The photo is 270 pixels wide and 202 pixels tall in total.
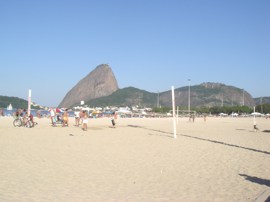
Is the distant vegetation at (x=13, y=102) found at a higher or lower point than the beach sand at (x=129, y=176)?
higher

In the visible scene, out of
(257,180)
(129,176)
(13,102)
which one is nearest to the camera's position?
(257,180)

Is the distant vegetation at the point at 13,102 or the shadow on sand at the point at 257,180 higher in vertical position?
the distant vegetation at the point at 13,102

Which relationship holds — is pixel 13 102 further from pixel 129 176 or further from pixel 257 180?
pixel 257 180

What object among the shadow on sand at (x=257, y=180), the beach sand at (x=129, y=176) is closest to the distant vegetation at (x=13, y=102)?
the beach sand at (x=129, y=176)

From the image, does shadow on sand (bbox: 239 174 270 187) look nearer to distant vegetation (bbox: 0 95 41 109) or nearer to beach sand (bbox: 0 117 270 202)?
beach sand (bbox: 0 117 270 202)

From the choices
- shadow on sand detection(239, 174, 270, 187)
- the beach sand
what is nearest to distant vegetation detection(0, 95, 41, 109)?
the beach sand

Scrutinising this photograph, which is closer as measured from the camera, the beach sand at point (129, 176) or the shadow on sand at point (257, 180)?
the beach sand at point (129, 176)

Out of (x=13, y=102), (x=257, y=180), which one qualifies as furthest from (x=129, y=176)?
(x=13, y=102)

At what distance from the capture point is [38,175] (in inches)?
275

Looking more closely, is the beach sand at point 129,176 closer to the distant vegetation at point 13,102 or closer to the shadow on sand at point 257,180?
the shadow on sand at point 257,180

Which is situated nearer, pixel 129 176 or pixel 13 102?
pixel 129 176

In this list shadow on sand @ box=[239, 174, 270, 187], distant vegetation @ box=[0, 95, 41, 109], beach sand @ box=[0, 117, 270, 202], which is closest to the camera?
beach sand @ box=[0, 117, 270, 202]

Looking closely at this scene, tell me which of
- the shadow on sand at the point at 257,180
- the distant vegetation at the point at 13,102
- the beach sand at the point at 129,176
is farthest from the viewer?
the distant vegetation at the point at 13,102

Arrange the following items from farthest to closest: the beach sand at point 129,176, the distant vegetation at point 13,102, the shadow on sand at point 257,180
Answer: the distant vegetation at point 13,102 < the shadow on sand at point 257,180 < the beach sand at point 129,176
